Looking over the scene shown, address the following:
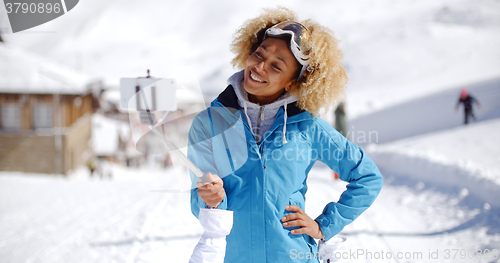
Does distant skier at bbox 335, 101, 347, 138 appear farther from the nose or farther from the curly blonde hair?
the nose

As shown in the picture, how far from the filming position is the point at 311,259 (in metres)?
1.51

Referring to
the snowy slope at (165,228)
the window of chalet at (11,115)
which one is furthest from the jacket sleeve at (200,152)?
the window of chalet at (11,115)


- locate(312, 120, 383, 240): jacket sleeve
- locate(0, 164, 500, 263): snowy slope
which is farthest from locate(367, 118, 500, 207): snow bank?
locate(312, 120, 383, 240): jacket sleeve

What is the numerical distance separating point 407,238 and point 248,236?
338 centimetres

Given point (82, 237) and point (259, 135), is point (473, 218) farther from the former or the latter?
point (82, 237)

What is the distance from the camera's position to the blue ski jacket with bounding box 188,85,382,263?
1.39 metres

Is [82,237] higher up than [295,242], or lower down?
lower down

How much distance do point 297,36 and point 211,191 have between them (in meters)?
0.85

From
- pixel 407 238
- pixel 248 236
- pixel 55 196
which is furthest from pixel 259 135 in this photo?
pixel 55 196

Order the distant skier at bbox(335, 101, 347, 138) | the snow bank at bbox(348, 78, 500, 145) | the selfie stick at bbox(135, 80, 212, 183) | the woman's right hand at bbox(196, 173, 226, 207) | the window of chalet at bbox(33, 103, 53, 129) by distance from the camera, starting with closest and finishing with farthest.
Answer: the selfie stick at bbox(135, 80, 212, 183)
the woman's right hand at bbox(196, 173, 226, 207)
the distant skier at bbox(335, 101, 347, 138)
the snow bank at bbox(348, 78, 500, 145)
the window of chalet at bbox(33, 103, 53, 129)

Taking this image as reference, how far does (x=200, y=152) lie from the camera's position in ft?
4.39

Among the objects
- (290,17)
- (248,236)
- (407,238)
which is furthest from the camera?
(407,238)

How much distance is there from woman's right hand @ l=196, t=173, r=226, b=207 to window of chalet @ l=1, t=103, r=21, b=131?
21869 millimetres

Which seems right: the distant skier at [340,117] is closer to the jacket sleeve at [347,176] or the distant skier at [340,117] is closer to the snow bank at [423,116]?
the snow bank at [423,116]
